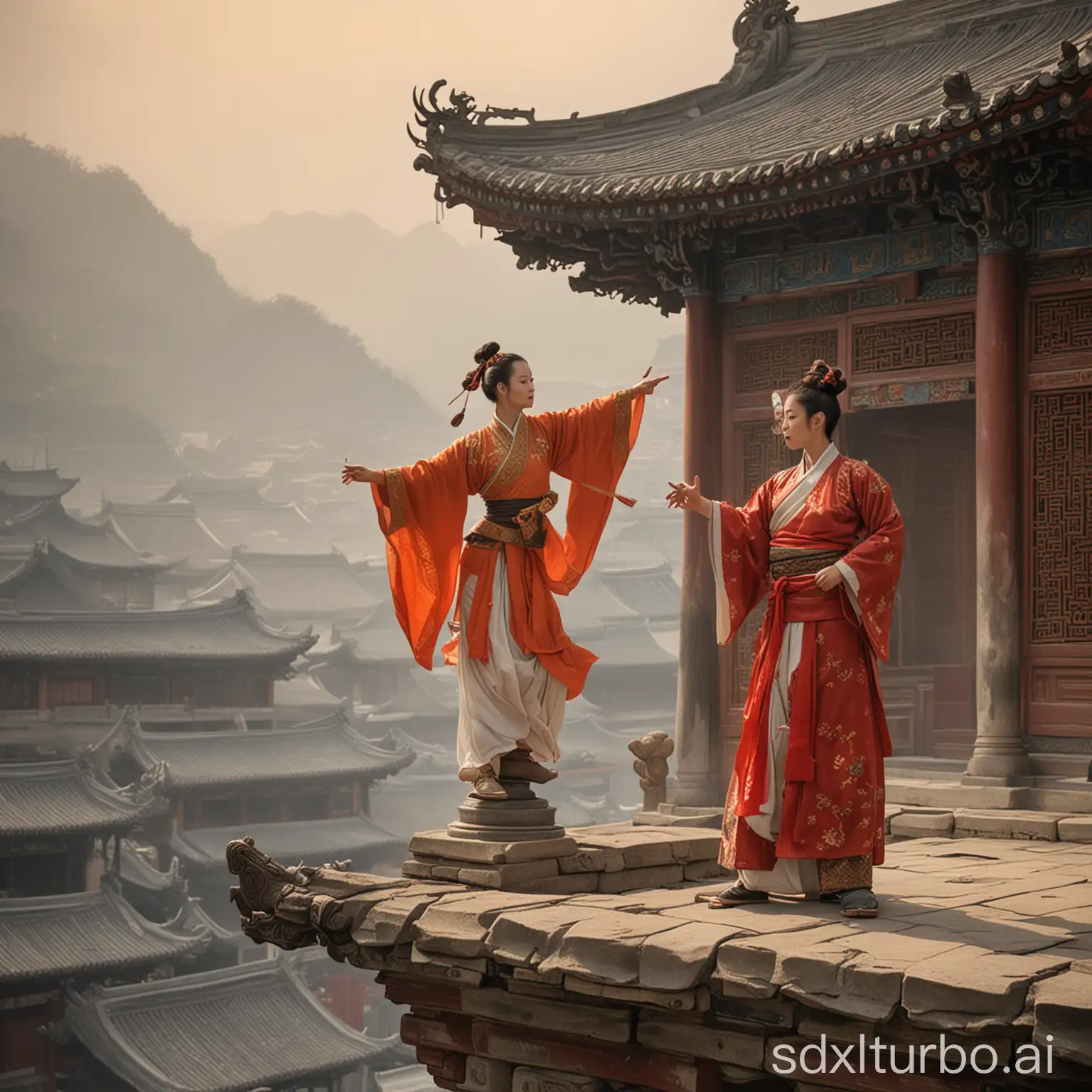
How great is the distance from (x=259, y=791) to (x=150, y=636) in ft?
13.6

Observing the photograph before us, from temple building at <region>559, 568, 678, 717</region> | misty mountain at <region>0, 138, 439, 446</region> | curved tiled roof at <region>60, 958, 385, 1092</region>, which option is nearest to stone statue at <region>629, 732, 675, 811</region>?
curved tiled roof at <region>60, 958, 385, 1092</region>

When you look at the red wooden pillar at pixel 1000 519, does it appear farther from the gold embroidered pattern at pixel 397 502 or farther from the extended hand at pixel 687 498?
the gold embroidered pattern at pixel 397 502

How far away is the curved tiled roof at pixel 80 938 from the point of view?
78.1 feet

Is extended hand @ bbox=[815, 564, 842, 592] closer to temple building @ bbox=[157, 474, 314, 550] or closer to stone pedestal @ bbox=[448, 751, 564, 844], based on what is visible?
stone pedestal @ bbox=[448, 751, 564, 844]

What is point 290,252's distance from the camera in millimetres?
92000

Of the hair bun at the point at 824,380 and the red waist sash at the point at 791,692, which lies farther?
the hair bun at the point at 824,380

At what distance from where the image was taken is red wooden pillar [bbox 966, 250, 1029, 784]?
9055 mm

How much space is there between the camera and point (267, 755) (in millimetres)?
32188

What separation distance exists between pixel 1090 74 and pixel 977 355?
195 centimetres

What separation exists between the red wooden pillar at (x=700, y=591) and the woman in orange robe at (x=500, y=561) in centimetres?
386

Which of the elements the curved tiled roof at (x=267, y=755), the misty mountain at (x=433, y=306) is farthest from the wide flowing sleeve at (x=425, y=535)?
the misty mountain at (x=433, y=306)

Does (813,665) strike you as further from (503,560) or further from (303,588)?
(303,588)

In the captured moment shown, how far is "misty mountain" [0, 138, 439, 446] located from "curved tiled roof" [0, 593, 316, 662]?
36.4 meters

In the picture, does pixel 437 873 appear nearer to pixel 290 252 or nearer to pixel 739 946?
pixel 739 946
